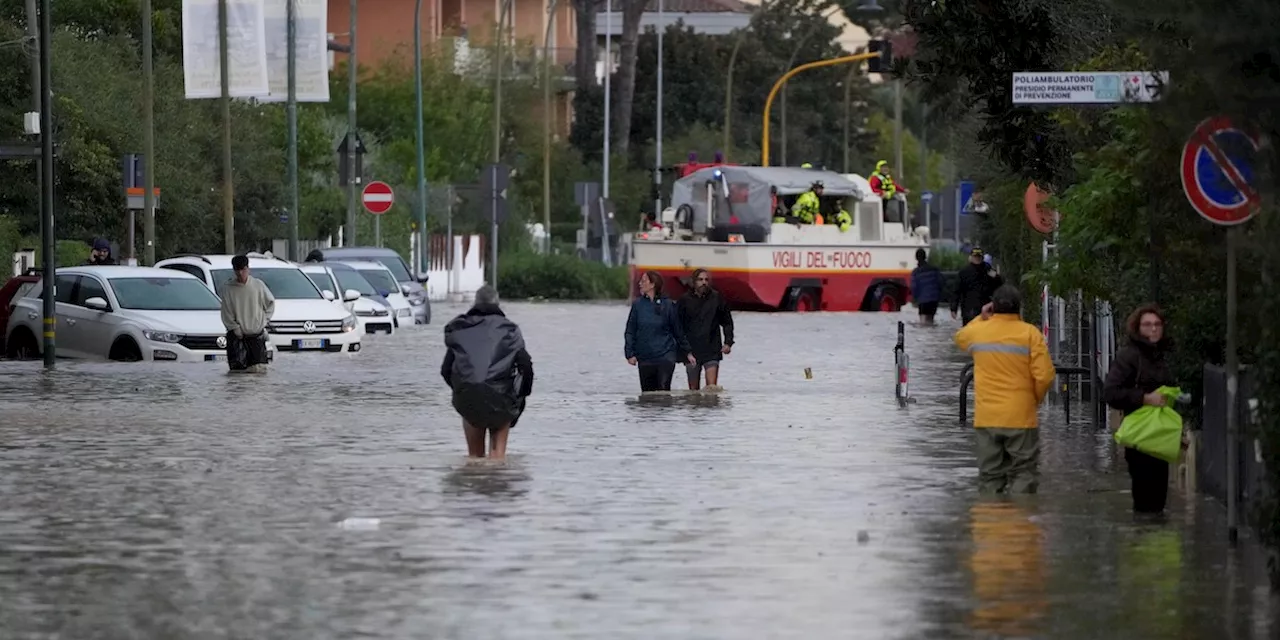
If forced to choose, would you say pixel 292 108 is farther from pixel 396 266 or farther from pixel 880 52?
pixel 880 52

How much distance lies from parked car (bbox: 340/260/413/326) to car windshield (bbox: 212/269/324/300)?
889 cm

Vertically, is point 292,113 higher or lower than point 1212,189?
higher

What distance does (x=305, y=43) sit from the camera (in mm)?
50781

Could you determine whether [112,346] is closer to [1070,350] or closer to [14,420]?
[14,420]

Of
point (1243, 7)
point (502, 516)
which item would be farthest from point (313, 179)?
point (1243, 7)

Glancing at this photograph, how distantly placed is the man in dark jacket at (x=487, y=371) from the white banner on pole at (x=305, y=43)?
31.6 m

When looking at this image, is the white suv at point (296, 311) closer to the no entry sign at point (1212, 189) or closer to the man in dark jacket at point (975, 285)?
the man in dark jacket at point (975, 285)

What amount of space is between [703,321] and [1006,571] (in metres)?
15.4

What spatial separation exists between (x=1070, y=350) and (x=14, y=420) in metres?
9.94

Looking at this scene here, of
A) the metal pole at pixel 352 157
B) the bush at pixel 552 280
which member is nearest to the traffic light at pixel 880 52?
the metal pole at pixel 352 157

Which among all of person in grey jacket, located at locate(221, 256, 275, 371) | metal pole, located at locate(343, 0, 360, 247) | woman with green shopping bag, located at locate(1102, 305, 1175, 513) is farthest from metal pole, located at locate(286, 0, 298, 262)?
woman with green shopping bag, located at locate(1102, 305, 1175, 513)

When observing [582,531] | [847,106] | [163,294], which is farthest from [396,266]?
[847,106]

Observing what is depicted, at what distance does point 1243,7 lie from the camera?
9.86 m

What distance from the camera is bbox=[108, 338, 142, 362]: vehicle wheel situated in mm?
34062
